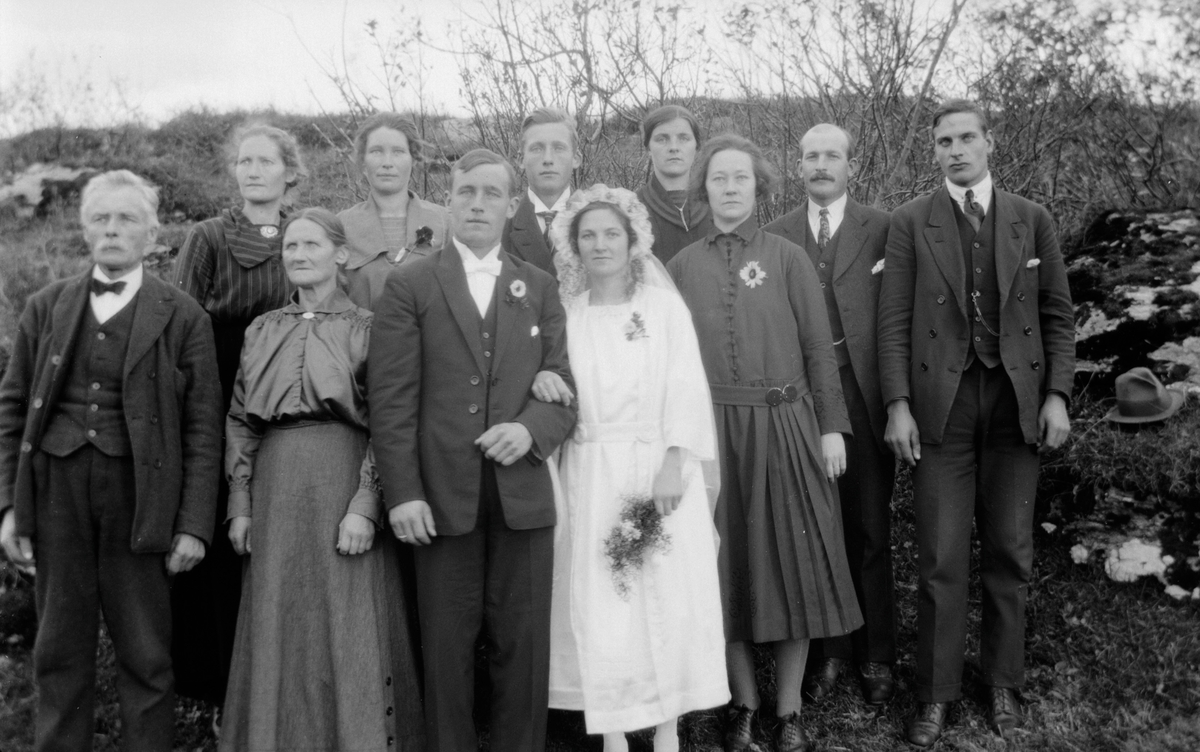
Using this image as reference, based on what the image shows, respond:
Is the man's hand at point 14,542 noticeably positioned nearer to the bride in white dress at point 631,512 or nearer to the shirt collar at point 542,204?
the bride in white dress at point 631,512

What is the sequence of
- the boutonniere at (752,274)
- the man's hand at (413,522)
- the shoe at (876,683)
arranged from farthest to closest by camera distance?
the shoe at (876,683), the boutonniere at (752,274), the man's hand at (413,522)

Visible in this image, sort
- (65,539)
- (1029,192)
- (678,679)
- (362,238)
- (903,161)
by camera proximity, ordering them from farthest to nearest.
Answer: (1029,192), (903,161), (362,238), (678,679), (65,539)

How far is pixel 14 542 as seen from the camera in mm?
3189

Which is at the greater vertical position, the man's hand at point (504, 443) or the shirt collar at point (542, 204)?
the shirt collar at point (542, 204)

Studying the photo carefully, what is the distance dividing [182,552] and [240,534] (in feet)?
0.71

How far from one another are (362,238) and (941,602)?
2.92 metres

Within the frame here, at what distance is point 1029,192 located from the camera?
6.51m

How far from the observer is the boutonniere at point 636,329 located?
3.61m

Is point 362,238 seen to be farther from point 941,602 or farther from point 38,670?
point 941,602

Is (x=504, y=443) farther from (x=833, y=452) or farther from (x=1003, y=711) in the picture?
(x=1003, y=711)

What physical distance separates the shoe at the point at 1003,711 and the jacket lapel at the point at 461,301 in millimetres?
2495

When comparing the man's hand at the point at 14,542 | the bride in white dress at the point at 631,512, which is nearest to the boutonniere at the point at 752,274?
the bride in white dress at the point at 631,512

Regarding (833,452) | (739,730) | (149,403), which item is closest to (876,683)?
(739,730)

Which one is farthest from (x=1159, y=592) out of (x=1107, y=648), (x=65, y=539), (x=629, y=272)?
(x=65, y=539)
